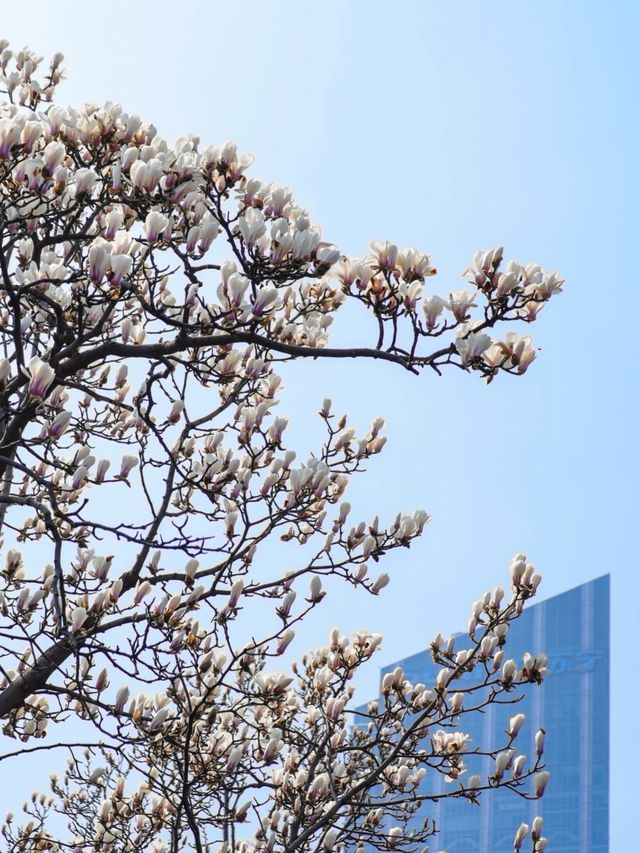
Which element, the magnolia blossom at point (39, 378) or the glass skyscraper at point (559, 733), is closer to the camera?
the magnolia blossom at point (39, 378)

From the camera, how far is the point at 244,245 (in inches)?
157

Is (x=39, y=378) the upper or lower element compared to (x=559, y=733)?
lower

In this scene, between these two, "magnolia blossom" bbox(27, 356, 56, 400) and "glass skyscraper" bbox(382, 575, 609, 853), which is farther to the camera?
"glass skyscraper" bbox(382, 575, 609, 853)

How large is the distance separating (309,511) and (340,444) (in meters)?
0.47

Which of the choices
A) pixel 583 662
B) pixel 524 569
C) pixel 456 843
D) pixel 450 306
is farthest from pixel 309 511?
pixel 583 662

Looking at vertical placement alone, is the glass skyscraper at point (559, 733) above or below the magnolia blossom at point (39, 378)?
above

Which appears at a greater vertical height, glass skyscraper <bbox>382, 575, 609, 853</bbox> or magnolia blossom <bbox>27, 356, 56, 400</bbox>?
glass skyscraper <bbox>382, 575, 609, 853</bbox>

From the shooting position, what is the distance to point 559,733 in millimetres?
101812

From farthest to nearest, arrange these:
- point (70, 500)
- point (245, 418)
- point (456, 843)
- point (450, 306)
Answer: point (456, 843), point (70, 500), point (245, 418), point (450, 306)

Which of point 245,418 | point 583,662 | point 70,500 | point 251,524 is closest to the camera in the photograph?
point 251,524

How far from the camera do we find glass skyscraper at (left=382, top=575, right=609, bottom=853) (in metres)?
92.1

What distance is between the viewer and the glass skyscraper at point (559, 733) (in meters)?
92.1

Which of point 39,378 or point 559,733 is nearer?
point 39,378

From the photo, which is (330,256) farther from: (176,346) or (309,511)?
(309,511)
